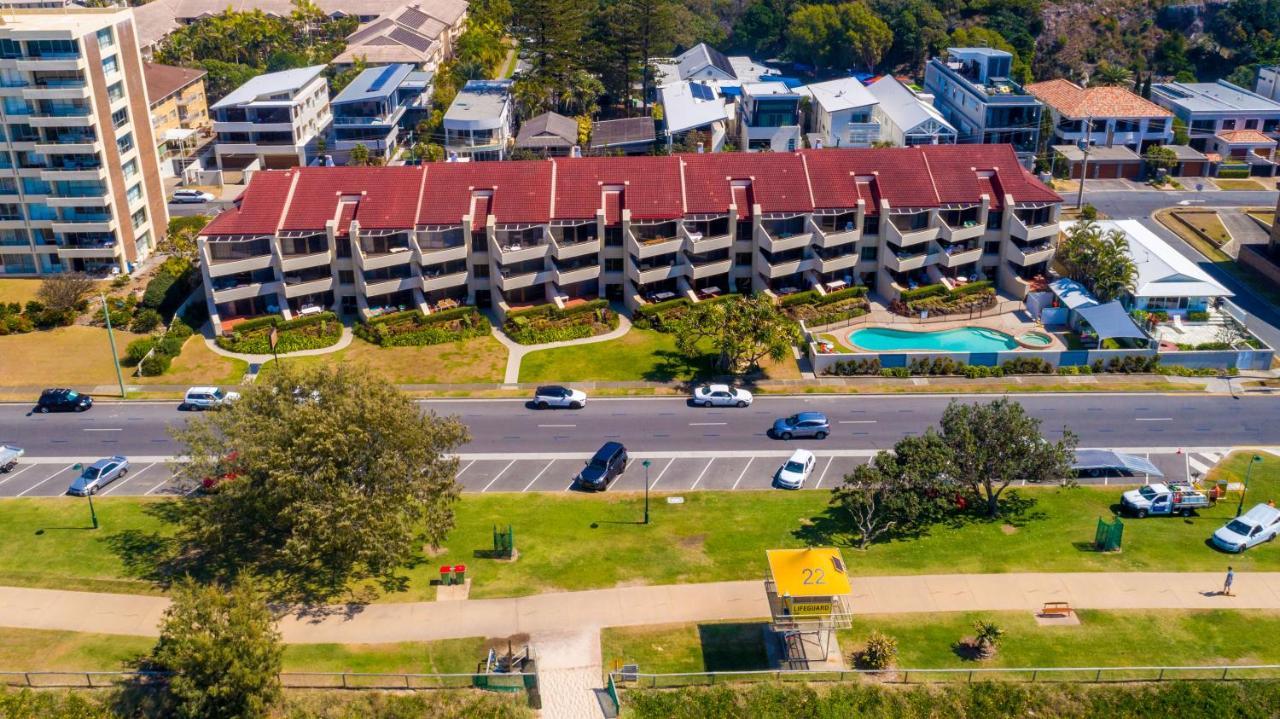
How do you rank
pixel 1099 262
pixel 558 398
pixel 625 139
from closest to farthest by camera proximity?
pixel 558 398 → pixel 1099 262 → pixel 625 139

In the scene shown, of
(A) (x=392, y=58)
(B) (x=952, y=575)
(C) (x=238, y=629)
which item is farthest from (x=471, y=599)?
(A) (x=392, y=58)

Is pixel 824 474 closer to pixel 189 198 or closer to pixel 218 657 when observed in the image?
pixel 218 657

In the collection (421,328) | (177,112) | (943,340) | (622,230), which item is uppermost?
(177,112)

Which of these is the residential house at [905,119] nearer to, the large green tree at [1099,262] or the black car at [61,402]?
the large green tree at [1099,262]

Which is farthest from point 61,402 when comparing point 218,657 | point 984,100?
point 984,100

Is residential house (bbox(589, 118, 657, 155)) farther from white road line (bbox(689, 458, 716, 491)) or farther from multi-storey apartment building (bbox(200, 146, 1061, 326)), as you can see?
white road line (bbox(689, 458, 716, 491))

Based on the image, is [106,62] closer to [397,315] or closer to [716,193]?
[397,315]
